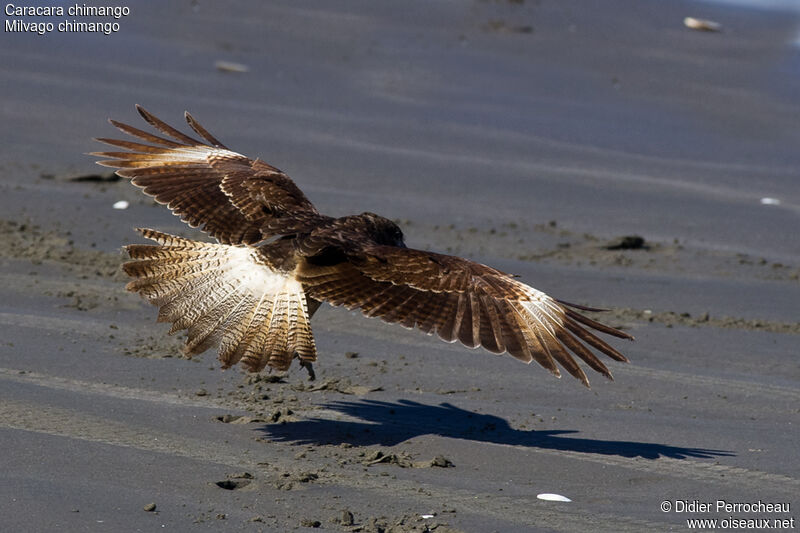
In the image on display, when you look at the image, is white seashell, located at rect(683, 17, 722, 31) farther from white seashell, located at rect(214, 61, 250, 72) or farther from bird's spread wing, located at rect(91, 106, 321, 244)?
bird's spread wing, located at rect(91, 106, 321, 244)

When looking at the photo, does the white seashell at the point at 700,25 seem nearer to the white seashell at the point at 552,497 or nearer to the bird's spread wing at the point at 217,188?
the bird's spread wing at the point at 217,188

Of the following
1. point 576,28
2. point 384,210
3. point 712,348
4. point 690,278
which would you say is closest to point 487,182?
point 384,210

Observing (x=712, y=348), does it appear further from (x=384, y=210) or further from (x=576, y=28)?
(x=576, y=28)

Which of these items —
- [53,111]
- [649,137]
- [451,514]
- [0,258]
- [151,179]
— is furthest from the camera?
[649,137]

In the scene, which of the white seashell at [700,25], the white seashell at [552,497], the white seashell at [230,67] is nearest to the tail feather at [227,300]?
the white seashell at [552,497]

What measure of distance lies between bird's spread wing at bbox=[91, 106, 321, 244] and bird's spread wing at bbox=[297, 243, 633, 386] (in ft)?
1.49

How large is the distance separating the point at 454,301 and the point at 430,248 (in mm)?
3392

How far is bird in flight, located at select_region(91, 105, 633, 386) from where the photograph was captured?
16.6 ft

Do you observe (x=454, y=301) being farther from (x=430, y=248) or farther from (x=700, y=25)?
(x=700, y=25)

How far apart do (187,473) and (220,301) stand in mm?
1071

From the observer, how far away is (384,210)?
9531 millimetres

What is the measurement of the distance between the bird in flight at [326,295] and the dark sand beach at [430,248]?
16.3 inches

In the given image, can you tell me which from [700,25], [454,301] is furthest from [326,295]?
[700,25]

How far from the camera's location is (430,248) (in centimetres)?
861
